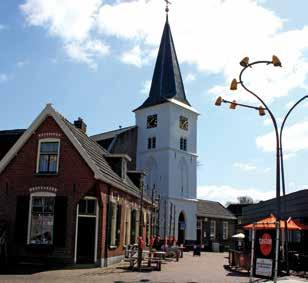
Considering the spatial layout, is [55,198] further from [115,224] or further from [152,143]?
[152,143]

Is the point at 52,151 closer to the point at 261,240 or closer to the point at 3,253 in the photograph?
the point at 3,253

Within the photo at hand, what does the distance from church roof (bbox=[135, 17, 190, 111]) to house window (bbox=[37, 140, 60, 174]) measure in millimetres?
40219

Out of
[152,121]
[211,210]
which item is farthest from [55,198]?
[211,210]

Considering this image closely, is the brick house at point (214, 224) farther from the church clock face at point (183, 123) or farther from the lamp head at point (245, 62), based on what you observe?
the lamp head at point (245, 62)

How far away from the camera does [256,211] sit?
4128 centimetres

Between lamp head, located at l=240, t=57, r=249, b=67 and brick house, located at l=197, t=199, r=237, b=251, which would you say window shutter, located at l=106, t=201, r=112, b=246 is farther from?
brick house, located at l=197, t=199, r=237, b=251

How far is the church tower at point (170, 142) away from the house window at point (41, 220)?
1389 inches

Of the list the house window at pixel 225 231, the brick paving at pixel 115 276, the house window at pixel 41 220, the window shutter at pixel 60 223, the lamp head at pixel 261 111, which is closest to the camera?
the brick paving at pixel 115 276

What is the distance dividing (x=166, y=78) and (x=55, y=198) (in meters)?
43.6

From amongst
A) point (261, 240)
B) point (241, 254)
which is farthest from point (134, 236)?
point (261, 240)

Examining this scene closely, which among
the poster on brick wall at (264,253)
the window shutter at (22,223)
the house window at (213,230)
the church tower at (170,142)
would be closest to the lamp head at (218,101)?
the poster on brick wall at (264,253)

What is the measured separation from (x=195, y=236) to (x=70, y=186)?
4040cm

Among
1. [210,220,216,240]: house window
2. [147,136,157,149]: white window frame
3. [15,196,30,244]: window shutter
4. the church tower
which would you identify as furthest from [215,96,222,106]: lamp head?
[210,220,216,240]: house window

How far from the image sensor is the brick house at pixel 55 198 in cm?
2256
